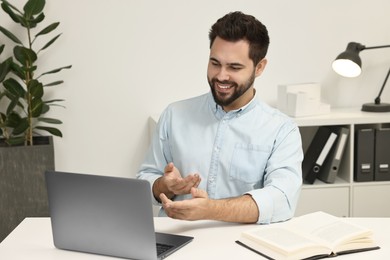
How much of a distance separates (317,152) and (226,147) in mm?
1243

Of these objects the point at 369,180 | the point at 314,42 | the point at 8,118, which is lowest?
the point at 369,180

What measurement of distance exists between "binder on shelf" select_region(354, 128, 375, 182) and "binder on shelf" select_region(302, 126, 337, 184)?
13cm

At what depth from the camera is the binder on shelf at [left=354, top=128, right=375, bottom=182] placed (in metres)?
3.40

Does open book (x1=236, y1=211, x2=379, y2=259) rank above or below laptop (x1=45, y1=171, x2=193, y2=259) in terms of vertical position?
below

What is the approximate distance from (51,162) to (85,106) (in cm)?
42

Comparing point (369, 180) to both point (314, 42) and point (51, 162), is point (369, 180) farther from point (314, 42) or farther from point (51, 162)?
point (51, 162)

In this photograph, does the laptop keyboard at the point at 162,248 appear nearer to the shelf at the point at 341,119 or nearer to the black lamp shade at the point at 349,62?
the shelf at the point at 341,119

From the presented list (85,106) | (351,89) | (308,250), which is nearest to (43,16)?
(85,106)

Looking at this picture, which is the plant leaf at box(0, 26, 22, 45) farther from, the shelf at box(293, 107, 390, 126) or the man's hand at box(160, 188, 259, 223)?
the man's hand at box(160, 188, 259, 223)

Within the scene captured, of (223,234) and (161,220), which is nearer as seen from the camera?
(223,234)

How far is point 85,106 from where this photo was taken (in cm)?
357

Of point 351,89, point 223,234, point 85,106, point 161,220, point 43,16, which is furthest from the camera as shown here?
point 351,89

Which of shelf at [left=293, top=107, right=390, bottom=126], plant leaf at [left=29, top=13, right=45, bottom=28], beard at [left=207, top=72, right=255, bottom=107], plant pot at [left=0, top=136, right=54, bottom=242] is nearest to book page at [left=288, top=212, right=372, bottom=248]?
beard at [left=207, top=72, right=255, bottom=107]

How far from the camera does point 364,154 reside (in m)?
3.42
